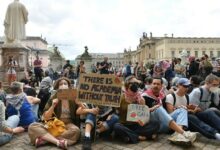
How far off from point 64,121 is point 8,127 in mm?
971

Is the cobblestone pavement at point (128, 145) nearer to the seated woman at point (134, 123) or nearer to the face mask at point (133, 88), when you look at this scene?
the seated woman at point (134, 123)

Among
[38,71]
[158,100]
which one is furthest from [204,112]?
[38,71]

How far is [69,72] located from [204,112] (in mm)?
9246

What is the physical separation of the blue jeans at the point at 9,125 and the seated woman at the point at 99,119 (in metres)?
1.31

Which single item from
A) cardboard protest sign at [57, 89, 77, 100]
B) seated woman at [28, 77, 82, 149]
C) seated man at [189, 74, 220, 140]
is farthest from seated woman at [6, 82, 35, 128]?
seated man at [189, 74, 220, 140]

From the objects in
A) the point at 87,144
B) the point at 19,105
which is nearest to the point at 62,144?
the point at 87,144

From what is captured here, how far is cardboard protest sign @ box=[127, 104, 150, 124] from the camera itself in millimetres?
6195

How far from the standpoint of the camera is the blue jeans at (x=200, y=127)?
642 cm

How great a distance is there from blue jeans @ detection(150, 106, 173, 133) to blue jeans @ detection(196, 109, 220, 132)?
70 cm

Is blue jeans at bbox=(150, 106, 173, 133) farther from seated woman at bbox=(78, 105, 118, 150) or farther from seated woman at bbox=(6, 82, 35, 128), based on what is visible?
seated woman at bbox=(6, 82, 35, 128)

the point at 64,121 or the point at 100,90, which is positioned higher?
the point at 100,90

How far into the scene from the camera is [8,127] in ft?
20.6

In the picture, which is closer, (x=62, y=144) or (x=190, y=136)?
(x=62, y=144)

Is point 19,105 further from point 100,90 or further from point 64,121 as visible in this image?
point 100,90
